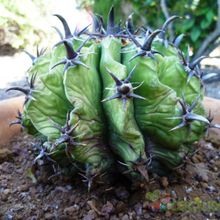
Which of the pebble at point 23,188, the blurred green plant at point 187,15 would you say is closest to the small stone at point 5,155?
the pebble at point 23,188

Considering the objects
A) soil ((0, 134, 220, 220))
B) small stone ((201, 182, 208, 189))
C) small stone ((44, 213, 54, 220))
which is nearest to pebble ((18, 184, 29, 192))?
soil ((0, 134, 220, 220))

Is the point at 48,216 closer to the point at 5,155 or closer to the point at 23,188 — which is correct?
the point at 23,188

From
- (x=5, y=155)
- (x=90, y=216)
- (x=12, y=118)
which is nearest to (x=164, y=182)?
(x=90, y=216)

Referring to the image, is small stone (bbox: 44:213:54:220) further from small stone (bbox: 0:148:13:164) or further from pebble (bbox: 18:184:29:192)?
small stone (bbox: 0:148:13:164)

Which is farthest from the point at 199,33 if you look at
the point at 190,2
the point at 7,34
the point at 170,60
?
the point at 170,60

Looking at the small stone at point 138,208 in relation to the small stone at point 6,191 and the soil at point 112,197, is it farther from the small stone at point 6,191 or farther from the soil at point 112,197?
the small stone at point 6,191

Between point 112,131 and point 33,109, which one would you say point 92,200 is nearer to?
point 112,131
